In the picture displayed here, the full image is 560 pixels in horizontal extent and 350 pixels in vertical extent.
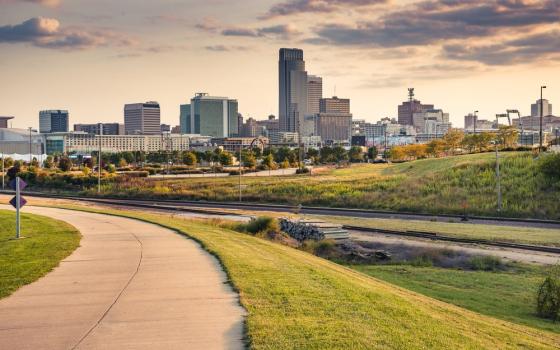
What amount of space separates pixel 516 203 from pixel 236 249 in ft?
126

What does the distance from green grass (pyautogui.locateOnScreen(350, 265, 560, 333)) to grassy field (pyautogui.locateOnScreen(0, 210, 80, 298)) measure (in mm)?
11699

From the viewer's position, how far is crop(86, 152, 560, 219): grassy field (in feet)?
179

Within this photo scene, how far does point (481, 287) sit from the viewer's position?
23453 mm

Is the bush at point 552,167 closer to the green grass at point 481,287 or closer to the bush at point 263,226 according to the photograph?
the bush at point 263,226

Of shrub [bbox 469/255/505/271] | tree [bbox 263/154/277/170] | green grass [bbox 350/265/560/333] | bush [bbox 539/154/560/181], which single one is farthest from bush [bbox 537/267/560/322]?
tree [bbox 263/154/277/170]

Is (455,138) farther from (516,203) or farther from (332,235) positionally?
(332,235)

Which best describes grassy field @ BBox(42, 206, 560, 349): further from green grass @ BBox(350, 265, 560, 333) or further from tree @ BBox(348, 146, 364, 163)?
tree @ BBox(348, 146, 364, 163)

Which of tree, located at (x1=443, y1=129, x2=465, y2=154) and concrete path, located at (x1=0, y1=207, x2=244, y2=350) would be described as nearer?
concrete path, located at (x1=0, y1=207, x2=244, y2=350)

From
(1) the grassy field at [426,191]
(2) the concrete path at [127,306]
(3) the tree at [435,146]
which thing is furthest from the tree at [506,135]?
(2) the concrete path at [127,306]

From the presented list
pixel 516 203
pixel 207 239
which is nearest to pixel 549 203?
pixel 516 203

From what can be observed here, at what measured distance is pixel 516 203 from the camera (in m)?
54.4

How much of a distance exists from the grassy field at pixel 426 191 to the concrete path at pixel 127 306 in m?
38.9

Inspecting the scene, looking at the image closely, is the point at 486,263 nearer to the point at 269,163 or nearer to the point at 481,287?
the point at 481,287

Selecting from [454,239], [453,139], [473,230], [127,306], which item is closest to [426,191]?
[473,230]
